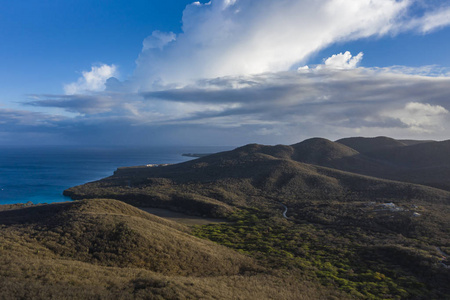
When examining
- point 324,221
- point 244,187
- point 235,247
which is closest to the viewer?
point 235,247

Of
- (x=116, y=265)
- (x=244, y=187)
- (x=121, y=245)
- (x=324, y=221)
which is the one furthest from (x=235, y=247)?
(x=244, y=187)

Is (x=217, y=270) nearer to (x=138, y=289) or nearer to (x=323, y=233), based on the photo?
(x=138, y=289)

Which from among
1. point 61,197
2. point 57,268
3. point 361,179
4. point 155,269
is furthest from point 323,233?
point 61,197

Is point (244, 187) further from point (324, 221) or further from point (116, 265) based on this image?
point (116, 265)

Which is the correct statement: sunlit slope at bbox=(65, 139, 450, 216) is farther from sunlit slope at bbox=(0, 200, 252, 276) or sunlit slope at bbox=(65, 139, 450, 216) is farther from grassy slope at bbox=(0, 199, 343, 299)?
grassy slope at bbox=(0, 199, 343, 299)

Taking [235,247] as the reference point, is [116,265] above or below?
above

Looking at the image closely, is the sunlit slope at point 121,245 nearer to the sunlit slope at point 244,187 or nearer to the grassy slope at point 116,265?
the grassy slope at point 116,265

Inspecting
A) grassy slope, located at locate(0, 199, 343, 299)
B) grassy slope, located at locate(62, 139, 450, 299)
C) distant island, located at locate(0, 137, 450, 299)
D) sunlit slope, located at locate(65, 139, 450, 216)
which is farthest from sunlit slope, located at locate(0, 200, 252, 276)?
sunlit slope, located at locate(65, 139, 450, 216)
